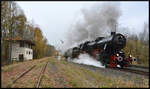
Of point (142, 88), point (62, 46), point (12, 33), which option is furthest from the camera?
point (62, 46)

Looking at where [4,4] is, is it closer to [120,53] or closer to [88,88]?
[88,88]

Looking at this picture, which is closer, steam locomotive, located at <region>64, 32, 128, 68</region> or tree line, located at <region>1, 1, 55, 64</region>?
steam locomotive, located at <region>64, 32, 128, 68</region>

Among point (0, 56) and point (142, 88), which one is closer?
point (0, 56)

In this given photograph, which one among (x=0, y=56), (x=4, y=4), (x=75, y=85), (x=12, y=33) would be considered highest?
(x=4, y=4)

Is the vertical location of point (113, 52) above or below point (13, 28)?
below

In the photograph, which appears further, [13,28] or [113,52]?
[13,28]

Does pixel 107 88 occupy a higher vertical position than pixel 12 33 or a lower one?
lower

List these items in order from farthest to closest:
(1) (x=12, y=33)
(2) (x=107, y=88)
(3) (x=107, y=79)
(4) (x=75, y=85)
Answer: (3) (x=107, y=79) < (4) (x=75, y=85) < (2) (x=107, y=88) < (1) (x=12, y=33)

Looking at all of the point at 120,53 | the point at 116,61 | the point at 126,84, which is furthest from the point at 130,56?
the point at 126,84

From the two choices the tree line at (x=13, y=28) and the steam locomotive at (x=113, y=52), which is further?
the tree line at (x=13, y=28)

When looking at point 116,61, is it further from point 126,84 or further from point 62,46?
point 62,46
